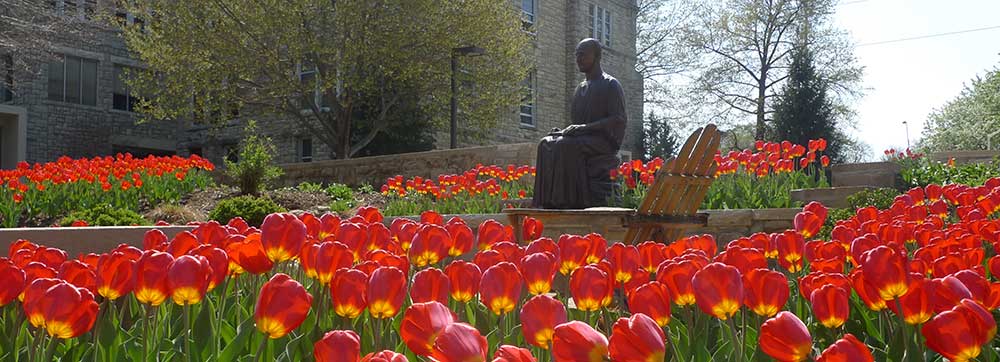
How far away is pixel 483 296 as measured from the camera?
5.43ft

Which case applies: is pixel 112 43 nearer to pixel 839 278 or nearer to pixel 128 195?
pixel 128 195

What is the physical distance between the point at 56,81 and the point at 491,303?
26.8 meters

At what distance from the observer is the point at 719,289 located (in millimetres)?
1517

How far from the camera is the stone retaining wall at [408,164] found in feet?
47.9

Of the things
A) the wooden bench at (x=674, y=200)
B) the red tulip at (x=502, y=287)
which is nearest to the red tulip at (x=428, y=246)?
the red tulip at (x=502, y=287)

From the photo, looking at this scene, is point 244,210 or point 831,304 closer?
point 831,304

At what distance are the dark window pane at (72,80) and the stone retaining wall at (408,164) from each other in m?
10.2

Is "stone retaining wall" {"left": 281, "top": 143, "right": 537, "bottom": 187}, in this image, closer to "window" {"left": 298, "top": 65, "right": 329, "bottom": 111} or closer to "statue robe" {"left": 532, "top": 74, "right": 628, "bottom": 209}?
"window" {"left": 298, "top": 65, "right": 329, "bottom": 111}

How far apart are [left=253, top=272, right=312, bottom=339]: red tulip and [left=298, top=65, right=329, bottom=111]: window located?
18325 mm

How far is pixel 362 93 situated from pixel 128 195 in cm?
1014

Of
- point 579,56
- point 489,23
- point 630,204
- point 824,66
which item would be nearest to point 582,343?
point 579,56

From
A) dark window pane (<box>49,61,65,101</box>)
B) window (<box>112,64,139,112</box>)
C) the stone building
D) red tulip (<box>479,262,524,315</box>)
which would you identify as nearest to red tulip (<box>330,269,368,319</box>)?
red tulip (<box>479,262,524,315</box>)

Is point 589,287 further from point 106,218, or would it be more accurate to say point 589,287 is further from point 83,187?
point 83,187

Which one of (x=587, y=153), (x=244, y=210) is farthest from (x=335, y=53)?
(x=587, y=153)
